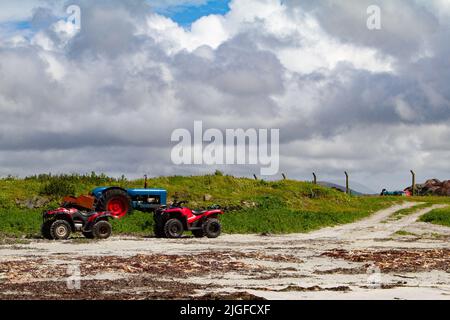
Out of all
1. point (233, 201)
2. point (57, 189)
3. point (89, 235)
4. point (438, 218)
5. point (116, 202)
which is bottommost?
point (89, 235)

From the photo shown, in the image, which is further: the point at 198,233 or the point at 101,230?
the point at 198,233

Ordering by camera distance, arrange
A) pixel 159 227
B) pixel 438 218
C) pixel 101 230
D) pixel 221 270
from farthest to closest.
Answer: pixel 438 218 → pixel 159 227 → pixel 101 230 → pixel 221 270

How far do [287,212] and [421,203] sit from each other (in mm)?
15779

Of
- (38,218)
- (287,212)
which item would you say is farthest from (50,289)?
(287,212)

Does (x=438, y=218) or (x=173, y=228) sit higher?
(x=438, y=218)

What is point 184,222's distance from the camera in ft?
111

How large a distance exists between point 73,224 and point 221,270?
13.6 metres

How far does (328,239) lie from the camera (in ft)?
111

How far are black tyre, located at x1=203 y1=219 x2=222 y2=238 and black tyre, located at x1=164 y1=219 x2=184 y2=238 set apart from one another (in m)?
1.15

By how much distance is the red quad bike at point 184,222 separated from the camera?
3332 cm

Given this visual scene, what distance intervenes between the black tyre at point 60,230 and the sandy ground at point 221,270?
2.17 feet

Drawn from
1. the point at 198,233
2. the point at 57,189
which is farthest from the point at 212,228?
the point at 57,189

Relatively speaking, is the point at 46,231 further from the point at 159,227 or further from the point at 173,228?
the point at 173,228
